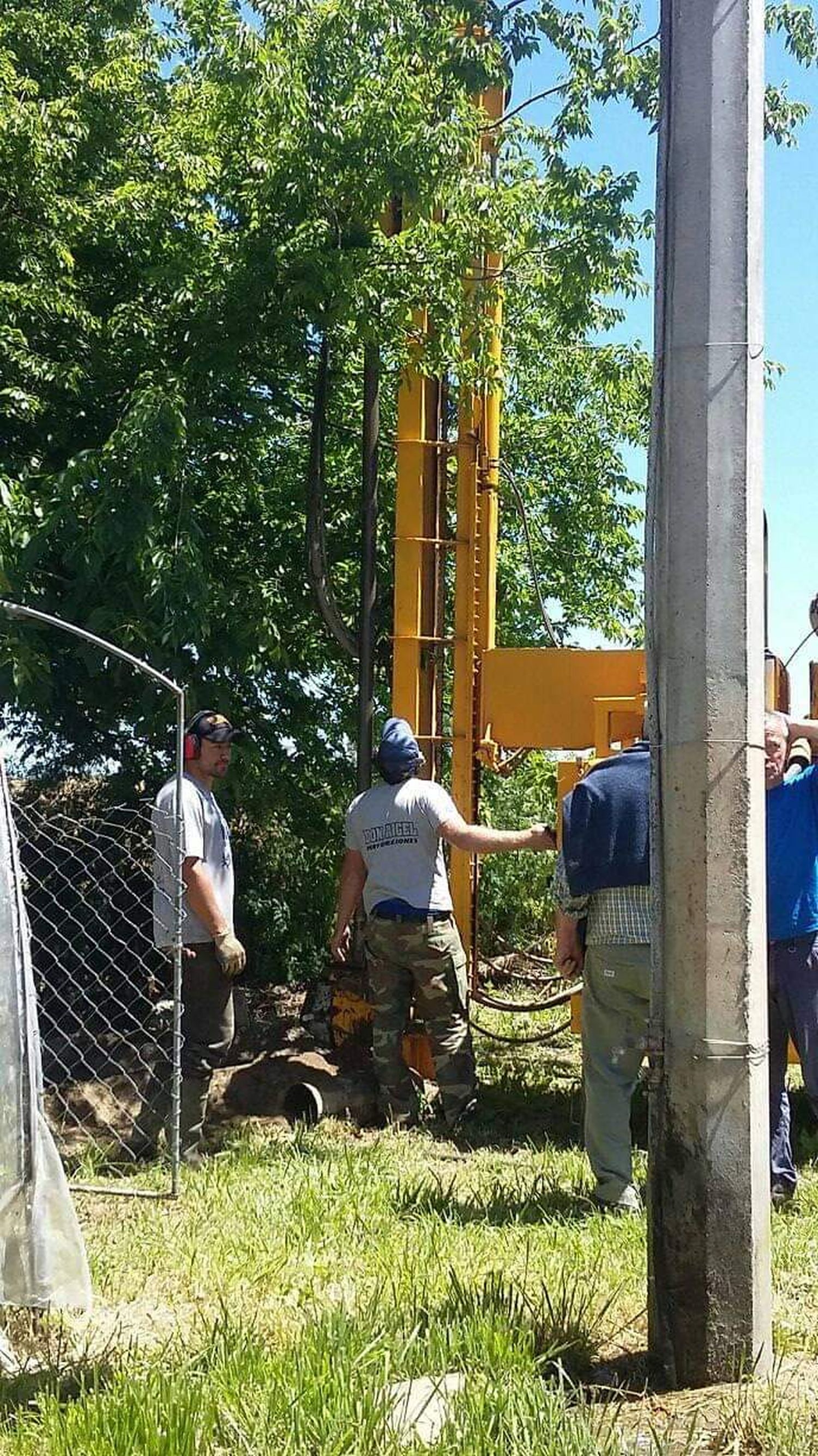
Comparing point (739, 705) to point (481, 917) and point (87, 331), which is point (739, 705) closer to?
point (87, 331)

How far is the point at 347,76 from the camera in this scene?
7723 millimetres

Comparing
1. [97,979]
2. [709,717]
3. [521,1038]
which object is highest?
[709,717]

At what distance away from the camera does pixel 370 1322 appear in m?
3.69

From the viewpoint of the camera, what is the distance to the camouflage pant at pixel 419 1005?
23.2ft

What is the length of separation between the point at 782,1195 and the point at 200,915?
2632 mm

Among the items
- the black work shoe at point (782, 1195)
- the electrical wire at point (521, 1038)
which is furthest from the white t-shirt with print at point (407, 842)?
the black work shoe at point (782, 1195)

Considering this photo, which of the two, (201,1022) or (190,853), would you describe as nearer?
(190,853)

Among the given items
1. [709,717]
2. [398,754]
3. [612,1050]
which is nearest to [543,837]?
[612,1050]

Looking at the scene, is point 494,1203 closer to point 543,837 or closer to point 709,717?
point 543,837

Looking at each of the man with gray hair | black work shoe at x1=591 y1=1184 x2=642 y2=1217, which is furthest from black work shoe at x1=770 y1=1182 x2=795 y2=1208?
black work shoe at x1=591 y1=1184 x2=642 y2=1217

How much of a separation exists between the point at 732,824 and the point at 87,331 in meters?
6.73

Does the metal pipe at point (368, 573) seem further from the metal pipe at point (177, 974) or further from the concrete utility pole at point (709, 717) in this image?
the concrete utility pole at point (709, 717)

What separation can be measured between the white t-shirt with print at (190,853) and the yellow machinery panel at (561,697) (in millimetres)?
1921

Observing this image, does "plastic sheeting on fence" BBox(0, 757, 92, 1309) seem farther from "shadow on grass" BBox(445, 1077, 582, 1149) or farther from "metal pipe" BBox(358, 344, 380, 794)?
"metal pipe" BBox(358, 344, 380, 794)
